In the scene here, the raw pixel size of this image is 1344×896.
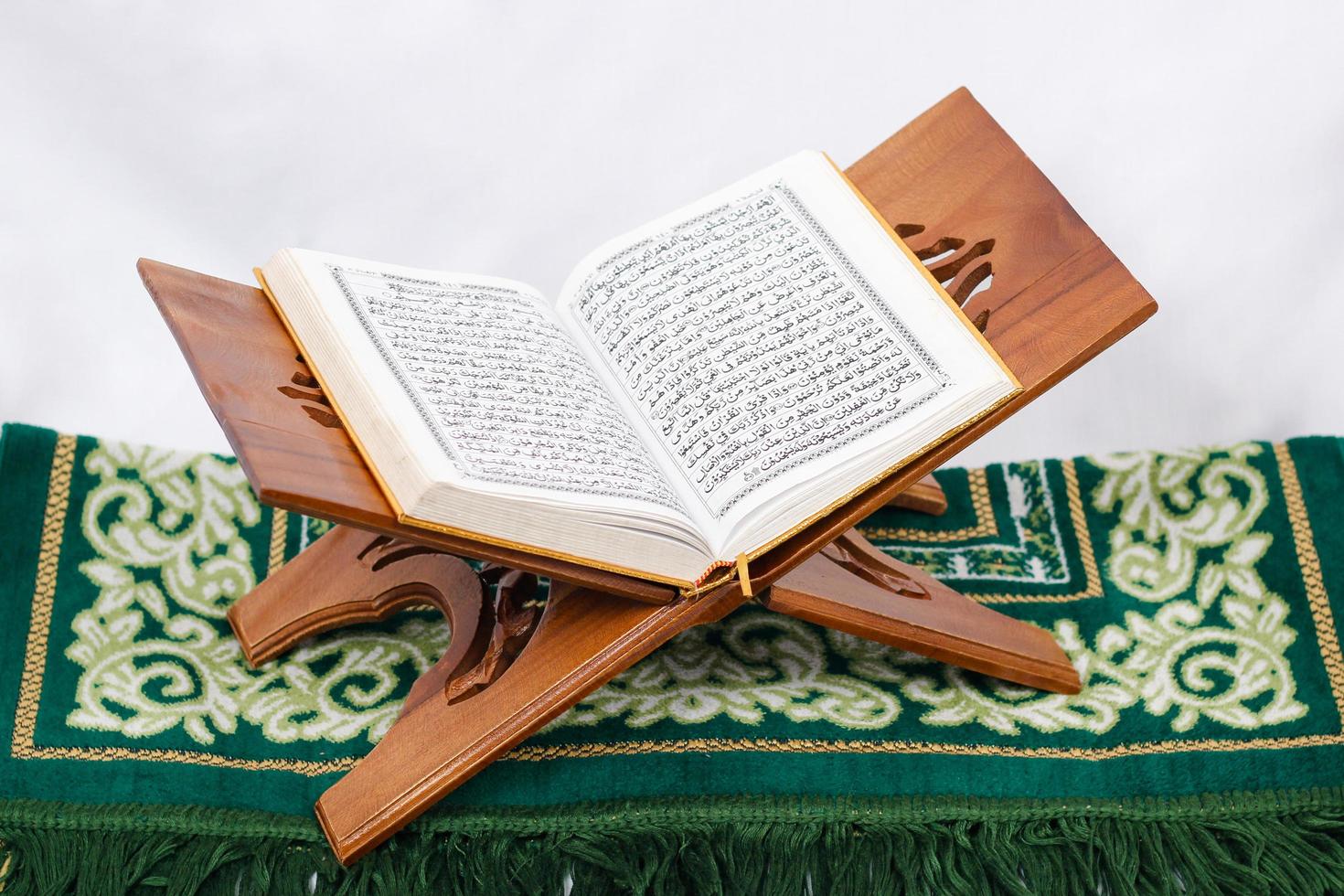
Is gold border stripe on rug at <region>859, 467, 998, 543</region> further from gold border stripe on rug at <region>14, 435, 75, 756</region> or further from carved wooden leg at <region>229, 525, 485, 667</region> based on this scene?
gold border stripe on rug at <region>14, 435, 75, 756</region>

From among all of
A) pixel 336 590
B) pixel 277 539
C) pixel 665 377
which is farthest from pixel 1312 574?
pixel 277 539

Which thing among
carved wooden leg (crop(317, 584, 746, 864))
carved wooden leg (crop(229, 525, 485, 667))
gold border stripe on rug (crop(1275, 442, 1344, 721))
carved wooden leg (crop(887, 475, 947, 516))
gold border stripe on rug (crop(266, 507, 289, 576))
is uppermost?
gold border stripe on rug (crop(266, 507, 289, 576))

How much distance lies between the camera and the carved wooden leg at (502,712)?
4.95 ft

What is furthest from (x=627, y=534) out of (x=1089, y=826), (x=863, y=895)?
(x=1089, y=826)

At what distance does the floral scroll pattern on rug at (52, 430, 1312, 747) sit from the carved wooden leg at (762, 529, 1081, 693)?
Result: 0.17 feet

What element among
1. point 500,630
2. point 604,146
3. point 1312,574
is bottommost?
point 1312,574

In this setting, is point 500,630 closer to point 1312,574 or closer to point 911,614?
point 911,614

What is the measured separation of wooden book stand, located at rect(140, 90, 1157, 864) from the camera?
1.39 metres

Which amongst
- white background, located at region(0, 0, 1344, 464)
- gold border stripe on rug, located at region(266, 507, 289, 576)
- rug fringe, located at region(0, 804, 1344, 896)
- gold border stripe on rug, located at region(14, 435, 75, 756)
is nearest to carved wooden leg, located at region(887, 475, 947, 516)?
white background, located at region(0, 0, 1344, 464)

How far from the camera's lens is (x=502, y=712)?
5.01 ft

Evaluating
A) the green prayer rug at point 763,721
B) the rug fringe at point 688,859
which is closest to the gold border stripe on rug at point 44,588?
the green prayer rug at point 763,721

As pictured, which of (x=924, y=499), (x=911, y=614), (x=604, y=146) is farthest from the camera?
(x=604, y=146)

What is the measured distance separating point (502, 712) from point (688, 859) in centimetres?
24

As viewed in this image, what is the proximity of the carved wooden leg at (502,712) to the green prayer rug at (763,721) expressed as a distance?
55 millimetres
